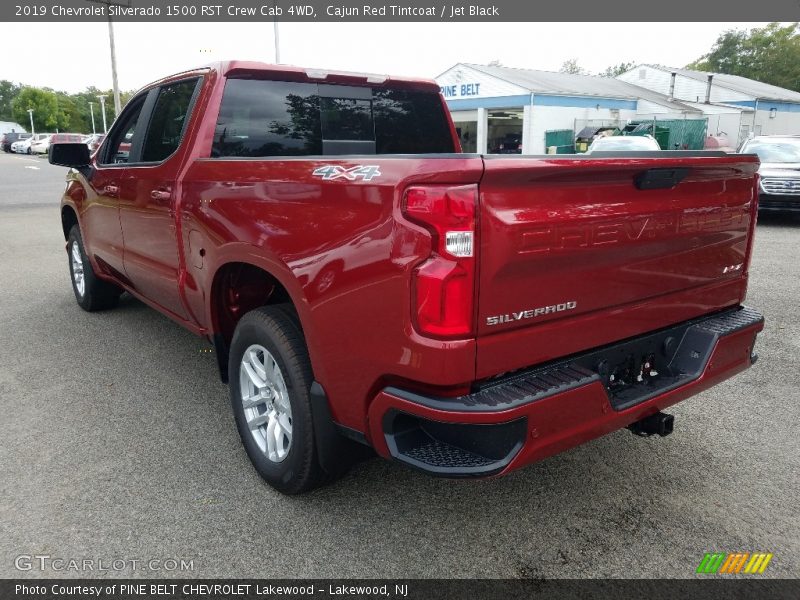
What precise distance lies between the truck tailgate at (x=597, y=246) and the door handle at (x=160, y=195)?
2.26m

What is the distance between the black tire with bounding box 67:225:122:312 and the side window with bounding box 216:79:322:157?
2.79 m

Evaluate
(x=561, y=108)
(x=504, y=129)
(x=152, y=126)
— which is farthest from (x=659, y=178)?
(x=504, y=129)

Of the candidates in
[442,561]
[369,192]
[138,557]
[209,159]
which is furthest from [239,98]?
[442,561]

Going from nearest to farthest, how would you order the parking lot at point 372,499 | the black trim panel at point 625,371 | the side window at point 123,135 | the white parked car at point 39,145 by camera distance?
1. the black trim panel at point 625,371
2. the parking lot at point 372,499
3. the side window at point 123,135
4. the white parked car at point 39,145

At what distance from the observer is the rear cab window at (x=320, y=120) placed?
3.68 metres

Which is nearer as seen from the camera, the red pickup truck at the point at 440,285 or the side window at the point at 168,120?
the red pickup truck at the point at 440,285

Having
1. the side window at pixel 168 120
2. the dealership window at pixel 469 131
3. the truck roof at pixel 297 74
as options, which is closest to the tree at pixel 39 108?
the dealership window at pixel 469 131

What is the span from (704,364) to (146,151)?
11.5 ft

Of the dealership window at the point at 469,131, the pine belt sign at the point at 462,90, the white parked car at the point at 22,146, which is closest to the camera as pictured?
the dealership window at the point at 469,131

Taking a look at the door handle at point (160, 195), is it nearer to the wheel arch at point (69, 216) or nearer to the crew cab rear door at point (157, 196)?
the crew cab rear door at point (157, 196)

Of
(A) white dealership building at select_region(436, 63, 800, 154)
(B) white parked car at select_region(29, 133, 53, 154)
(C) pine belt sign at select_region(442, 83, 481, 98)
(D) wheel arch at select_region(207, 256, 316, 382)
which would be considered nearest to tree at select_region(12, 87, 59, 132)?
(B) white parked car at select_region(29, 133, 53, 154)

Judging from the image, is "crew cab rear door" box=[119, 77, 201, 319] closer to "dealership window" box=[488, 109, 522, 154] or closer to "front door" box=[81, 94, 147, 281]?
"front door" box=[81, 94, 147, 281]

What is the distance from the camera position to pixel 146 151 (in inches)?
167

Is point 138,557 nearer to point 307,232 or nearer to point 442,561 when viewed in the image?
point 442,561
